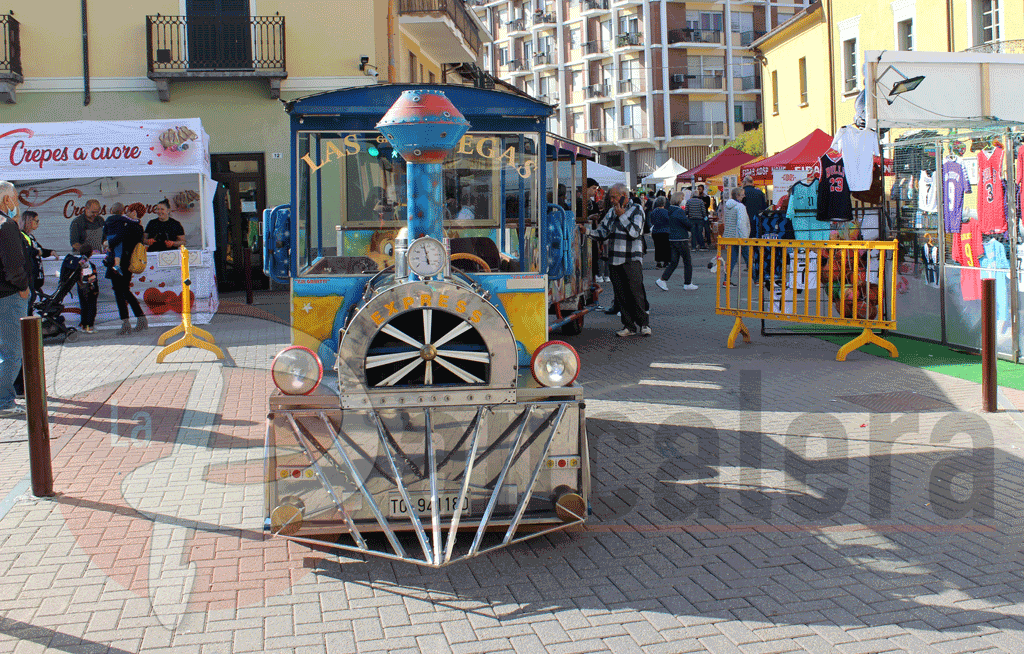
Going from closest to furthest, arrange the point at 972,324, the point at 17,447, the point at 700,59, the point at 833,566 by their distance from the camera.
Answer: the point at 833,566 < the point at 17,447 < the point at 972,324 < the point at 700,59

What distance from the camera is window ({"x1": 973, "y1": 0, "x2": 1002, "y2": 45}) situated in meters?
22.0

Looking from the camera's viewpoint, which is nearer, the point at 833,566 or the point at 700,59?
the point at 833,566

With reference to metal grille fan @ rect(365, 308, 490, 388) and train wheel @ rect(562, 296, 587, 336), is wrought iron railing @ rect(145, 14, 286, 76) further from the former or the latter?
metal grille fan @ rect(365, 308, 490, 388)

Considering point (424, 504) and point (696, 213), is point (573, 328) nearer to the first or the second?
point (424, 504)

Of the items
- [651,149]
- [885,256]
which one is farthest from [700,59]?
[885,256]

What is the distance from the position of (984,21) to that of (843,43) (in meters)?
6.65

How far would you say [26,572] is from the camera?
451 centimetres

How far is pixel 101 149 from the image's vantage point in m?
14.1

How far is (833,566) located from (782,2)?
227ft

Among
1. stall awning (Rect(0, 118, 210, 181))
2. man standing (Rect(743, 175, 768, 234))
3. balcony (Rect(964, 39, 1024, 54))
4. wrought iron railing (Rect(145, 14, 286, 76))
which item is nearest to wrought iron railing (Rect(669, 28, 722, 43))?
balcony (Rect(964, 39, 1024, 54))

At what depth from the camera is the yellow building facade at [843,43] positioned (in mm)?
22234

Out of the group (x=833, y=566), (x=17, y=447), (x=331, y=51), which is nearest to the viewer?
(x=833, y=566)

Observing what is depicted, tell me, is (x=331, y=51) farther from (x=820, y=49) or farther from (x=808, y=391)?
(x=820, y=49)

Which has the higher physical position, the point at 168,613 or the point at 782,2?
the point at 782,2
